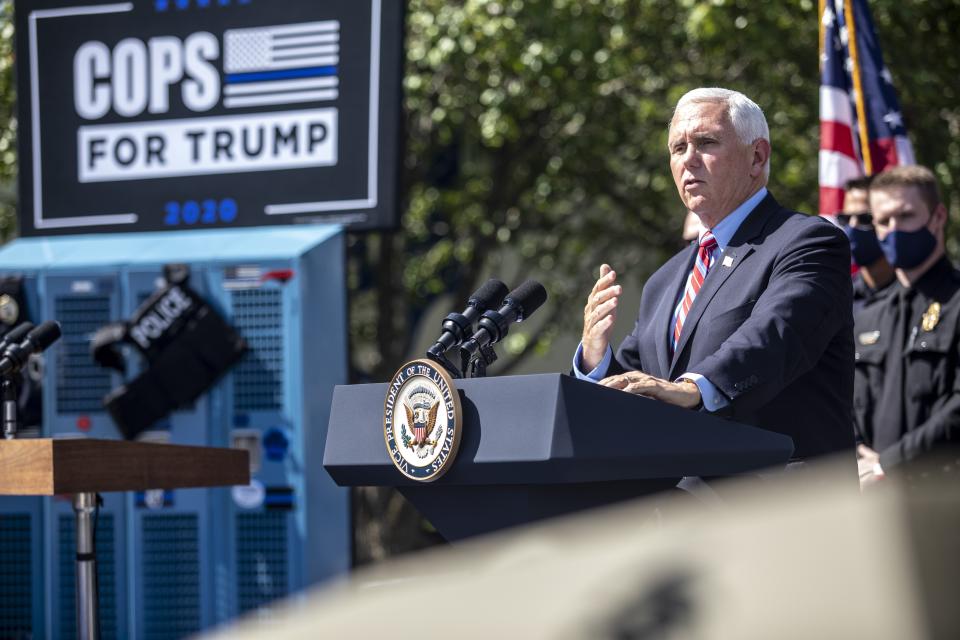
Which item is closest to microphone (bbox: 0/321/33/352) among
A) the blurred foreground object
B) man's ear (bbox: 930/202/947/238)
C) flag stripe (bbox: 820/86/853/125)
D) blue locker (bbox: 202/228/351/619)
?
blue locker (bbox: 202/228/351/619)

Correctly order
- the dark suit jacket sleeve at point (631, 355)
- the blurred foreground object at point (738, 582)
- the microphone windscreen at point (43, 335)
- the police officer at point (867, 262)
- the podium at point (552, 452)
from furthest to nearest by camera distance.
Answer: the police officer at point (867, 262)
the microphone windscreen at point (43, 335)
the dark suit jacket sleeve at point (631, 355)
the podium at point (552, 452)
the blurred foreground object at point (738, 582)

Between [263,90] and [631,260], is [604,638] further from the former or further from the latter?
[631,260]

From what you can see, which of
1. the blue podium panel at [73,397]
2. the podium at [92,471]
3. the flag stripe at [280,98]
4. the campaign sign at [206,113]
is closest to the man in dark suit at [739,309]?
the podium at [92,471]

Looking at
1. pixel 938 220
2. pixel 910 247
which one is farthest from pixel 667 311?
pixel 938 220

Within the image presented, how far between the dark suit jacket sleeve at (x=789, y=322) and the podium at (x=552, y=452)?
133 mm

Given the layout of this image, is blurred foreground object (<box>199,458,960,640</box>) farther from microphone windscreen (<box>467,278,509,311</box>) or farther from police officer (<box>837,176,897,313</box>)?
police officer (<box>837,176,897,313</box>)

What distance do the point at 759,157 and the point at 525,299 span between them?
0.64m

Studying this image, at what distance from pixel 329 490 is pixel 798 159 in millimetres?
5566

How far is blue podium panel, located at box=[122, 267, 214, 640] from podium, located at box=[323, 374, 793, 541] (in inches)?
169

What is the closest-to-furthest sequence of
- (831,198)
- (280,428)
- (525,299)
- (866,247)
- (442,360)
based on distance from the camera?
(442,360), (525,299), (866,247), (831,198), (280,428)

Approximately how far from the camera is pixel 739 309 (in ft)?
9.46

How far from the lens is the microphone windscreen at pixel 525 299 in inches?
117

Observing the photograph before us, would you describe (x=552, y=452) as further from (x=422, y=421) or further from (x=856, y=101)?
(x=856, y=101)

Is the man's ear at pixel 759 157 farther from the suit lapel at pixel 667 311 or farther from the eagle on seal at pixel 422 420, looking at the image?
the eagle on seal at pixel 422 420
